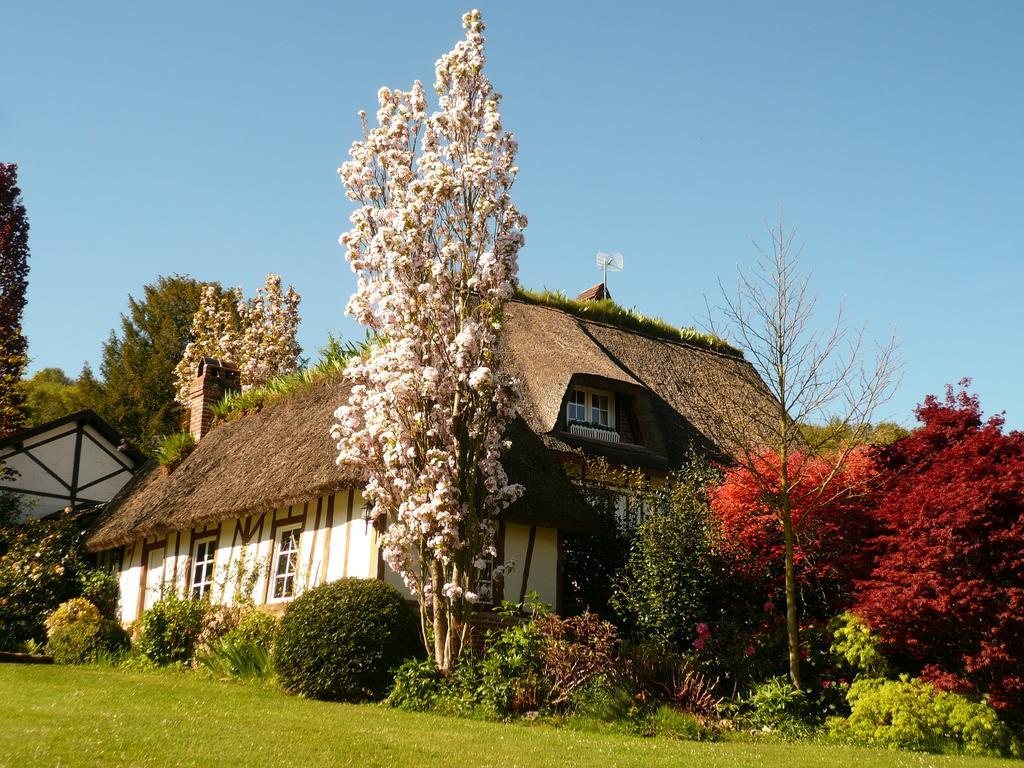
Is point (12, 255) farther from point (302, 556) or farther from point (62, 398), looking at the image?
point (302, 556)

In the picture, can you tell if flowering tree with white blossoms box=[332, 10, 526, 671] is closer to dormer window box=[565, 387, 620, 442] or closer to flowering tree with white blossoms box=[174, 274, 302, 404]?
dormer window box=[565, 387, 620, 442]

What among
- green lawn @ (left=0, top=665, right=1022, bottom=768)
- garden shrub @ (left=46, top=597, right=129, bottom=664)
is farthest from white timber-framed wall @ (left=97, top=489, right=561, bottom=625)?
green lawn @ (left=0, top=665, right=1022, bottom=768)

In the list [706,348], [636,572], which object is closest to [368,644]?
[636,572]

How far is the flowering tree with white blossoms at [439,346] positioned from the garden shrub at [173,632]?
4.48 metres

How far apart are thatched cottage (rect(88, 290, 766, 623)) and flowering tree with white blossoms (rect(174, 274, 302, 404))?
416 cm

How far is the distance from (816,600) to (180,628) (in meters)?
8.77

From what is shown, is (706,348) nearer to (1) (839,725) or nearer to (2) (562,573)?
(2) (562,573)

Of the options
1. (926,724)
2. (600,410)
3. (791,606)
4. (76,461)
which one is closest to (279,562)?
(791,606)

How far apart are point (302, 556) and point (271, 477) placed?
3.94 ft

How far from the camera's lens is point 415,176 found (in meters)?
12.2

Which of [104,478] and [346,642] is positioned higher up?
[104,478]

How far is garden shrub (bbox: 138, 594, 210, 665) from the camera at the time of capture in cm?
1471

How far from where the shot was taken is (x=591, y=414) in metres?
19.6

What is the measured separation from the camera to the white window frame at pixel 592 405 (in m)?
19.3
